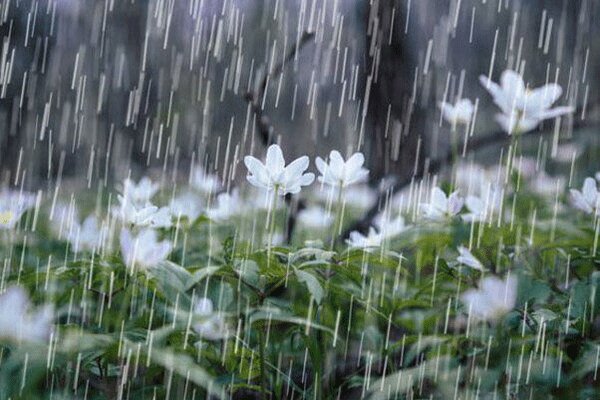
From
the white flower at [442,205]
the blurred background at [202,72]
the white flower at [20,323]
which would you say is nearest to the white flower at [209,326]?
the white flower at [20,323]

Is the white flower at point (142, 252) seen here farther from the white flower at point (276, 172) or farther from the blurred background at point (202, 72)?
the blurred background at point (202, 72)

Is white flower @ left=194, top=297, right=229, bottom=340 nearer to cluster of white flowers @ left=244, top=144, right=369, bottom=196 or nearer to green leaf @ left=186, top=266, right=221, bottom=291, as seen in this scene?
green leaf @ left=186, top=266, right=221, bottom=291

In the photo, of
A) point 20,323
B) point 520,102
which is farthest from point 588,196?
point 20,323

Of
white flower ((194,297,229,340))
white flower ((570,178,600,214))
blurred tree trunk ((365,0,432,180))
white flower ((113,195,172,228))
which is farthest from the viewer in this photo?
blurred tree trunk ((365,0,432,180))

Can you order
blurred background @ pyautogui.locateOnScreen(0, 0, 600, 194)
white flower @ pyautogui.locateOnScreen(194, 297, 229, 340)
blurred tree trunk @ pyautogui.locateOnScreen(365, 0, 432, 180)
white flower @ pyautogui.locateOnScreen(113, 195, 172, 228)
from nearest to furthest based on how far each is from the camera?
white flower @ pyautogui.locateOnScreen(194, 297, 229, 340)
white flower @ pyautogui.locateOnScreen(113, 195, 172, 228)
blurred tree trunk @ pyautogui.locateOnScreen(365, 0, 432, 180)
blurred background @ pyautogui.locateOnScreen(0, 0, 600, 194)

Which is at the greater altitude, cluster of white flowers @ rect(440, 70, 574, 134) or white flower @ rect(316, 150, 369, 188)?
cluster of white flowers @ rect(440, 70, 574, 134)

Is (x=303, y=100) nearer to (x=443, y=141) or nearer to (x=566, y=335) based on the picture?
(x=443, y=141)

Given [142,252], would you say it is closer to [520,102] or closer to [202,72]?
[520,102]

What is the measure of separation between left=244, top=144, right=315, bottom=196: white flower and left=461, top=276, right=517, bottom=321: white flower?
0.34 metres

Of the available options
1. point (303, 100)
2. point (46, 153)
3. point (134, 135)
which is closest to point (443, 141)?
point (303, 100)

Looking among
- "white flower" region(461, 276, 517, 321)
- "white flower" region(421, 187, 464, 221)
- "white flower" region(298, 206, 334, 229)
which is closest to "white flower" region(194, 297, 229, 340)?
"white flower" region(461, 276, 517, 321)

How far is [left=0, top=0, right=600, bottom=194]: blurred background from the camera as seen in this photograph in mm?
6434

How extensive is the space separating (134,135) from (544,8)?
4.52 metres

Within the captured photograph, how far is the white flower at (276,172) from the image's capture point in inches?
50.6
